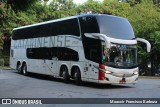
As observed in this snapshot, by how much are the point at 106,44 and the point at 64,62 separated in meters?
4.83

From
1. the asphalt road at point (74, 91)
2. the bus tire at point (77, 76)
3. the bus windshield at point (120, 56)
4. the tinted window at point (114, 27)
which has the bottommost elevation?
the asphalt road at point (74, 91)

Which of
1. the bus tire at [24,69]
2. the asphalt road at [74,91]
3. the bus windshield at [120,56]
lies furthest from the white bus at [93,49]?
the bus tire at [24,69]

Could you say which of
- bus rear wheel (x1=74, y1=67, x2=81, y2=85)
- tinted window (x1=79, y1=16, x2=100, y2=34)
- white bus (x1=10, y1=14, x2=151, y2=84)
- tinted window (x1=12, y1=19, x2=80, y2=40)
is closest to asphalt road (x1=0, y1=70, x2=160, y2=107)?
bus rear wheel (x1=74, y1=67, x2=81, y2=85)

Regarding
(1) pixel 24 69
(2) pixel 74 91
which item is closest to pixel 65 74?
(2) pixel 74 91

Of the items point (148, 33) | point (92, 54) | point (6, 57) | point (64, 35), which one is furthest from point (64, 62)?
point (6, 57)

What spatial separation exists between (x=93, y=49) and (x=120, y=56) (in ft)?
5.04

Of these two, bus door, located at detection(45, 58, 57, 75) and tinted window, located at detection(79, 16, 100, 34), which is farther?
bus door, located at detection(45, 58, 57, 75)

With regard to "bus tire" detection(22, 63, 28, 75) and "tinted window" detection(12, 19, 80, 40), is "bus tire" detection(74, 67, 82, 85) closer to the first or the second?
"tinted window" detection(12, 19, 80, 40)

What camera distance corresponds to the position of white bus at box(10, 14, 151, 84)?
20.0 metres

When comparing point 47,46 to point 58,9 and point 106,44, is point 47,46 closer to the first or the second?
point 106,44

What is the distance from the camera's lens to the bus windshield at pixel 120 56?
19891mm

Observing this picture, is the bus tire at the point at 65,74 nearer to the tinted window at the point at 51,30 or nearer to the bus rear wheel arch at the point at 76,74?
the bus rear wheel arch at the point at 76,74

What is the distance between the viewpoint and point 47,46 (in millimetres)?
25844

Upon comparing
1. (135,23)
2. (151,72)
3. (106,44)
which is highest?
(135,23)
